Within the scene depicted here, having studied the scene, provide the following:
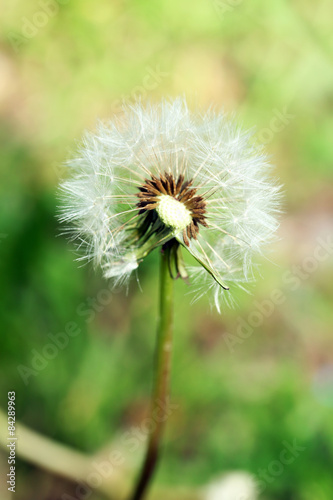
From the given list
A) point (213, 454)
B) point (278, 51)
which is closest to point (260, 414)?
point (213, 454)

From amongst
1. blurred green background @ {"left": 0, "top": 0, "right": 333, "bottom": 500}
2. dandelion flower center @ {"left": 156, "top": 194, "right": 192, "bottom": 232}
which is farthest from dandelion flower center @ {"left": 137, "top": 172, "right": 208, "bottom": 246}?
blurred green background @ {"left": 0, "top": 0, "right": 333, "bottom": 500}

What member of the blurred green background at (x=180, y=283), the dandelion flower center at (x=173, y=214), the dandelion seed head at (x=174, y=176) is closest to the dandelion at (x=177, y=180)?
the dandelion seed head at (x=174, y=176)

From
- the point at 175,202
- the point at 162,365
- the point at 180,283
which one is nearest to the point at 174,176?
the point at 175,202

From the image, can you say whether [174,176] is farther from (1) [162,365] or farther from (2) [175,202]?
(1) [162,365]

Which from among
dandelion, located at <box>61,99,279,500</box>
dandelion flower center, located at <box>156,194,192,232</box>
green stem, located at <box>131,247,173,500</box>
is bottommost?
green stem, located at <box>131,247,173,500</box>

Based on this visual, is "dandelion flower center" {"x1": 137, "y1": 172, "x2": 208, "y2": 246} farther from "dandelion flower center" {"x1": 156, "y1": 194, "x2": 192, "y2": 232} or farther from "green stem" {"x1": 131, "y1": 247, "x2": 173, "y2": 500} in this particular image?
"green stem" {"x1": 131, "y1": 247, "x2": 173, "y2": 500}
